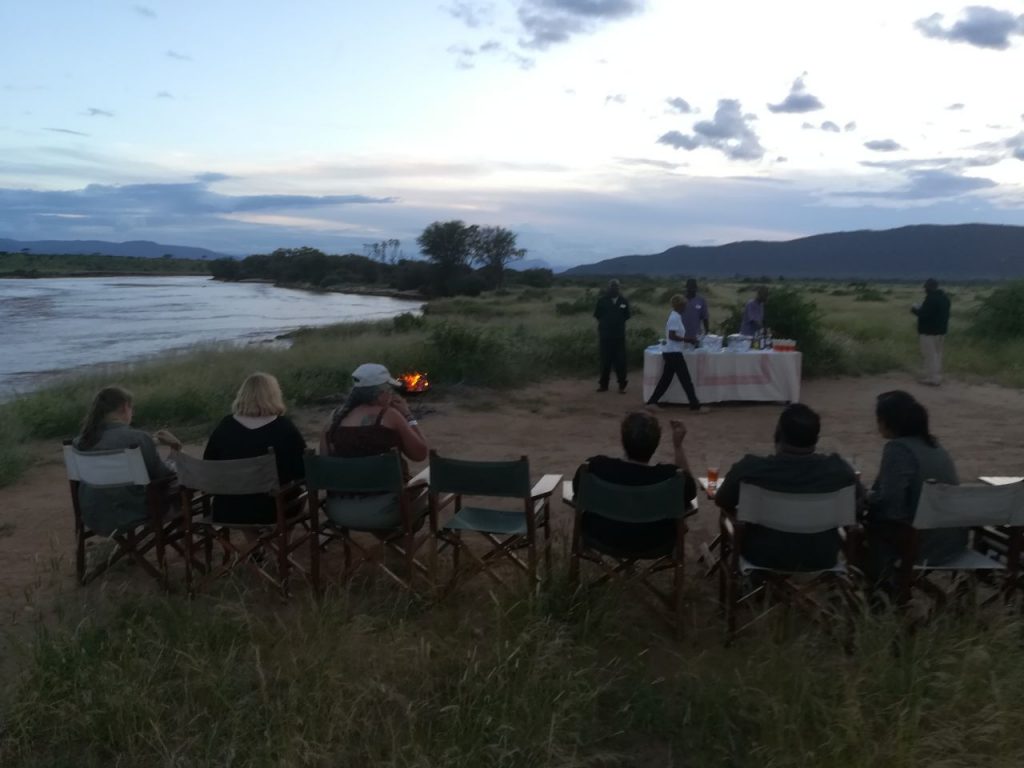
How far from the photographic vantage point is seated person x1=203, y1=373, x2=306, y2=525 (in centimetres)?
455

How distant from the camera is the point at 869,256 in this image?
137875mm

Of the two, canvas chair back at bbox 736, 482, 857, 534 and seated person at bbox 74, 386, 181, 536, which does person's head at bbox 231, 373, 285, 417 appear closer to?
seated person at bbox 74, 386, 181, 536

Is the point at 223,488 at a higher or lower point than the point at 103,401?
lower

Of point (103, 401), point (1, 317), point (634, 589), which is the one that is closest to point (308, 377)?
point (103, 401)

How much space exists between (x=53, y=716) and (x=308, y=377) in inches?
344

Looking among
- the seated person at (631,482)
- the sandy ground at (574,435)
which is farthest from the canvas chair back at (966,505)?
the sandy ground at (574,435)

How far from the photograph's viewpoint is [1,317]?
140 ft

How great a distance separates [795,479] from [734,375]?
7.04m

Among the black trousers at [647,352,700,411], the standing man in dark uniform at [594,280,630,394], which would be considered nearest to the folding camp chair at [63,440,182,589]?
the black trousers at [647,352,700,411]

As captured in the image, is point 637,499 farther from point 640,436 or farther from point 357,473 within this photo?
point 357,473

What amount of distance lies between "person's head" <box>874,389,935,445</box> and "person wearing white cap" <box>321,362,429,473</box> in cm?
222

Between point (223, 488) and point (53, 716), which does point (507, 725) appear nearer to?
point (53, 716)

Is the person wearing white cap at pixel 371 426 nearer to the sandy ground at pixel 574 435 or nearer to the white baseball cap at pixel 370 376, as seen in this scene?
the white baseball cap at pixel 370 376

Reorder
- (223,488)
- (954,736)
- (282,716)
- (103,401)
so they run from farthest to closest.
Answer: (103,401) < (223,488) < (282,716) < (954,736)
